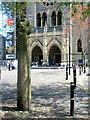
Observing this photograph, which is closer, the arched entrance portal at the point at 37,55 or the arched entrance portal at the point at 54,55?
the arched entrance portal at the point at 54,55

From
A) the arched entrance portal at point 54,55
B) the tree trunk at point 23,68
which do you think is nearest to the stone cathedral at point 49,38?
the arched entrance portal at point 54,55

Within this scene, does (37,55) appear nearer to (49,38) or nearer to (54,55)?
(54,55)

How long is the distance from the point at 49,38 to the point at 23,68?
32.8 metres

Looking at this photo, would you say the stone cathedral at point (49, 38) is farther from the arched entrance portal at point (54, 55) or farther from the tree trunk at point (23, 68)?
the tree trunk at point (23, 68)

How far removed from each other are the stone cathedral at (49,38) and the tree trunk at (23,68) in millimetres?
30066

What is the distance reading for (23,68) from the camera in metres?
5.00

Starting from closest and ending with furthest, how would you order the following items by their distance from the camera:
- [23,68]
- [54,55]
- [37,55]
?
[23,68], [54,55], [37,55]

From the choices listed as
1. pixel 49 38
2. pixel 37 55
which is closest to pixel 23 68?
pixel 49 38

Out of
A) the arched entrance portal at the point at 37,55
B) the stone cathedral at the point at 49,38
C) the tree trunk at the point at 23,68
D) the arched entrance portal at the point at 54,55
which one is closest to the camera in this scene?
the tree trunk at the point at 23,68

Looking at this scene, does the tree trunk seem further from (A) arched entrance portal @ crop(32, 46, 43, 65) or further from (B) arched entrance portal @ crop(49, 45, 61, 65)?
(A) arched entrance portal @ crop(32, 46, 43, 65)

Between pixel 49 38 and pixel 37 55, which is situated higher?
pixel 49 38

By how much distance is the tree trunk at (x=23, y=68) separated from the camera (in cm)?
500

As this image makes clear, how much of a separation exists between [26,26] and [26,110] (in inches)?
94.8

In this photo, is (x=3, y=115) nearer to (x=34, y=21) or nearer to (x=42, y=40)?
(x=42, y=40)
